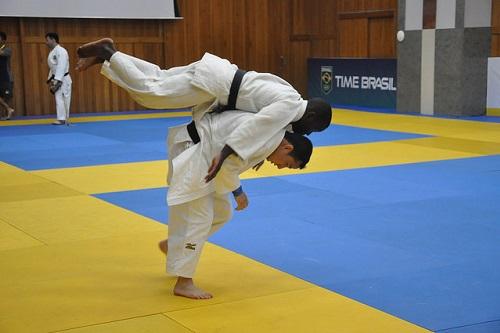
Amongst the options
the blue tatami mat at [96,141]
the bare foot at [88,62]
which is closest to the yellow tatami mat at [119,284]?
the bare foot at [88,62]

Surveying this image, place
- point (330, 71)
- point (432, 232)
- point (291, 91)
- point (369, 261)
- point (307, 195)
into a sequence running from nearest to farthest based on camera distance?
point (291, 91), point (369, 261), point (432, 232), point (307, 195), point (330, 71)

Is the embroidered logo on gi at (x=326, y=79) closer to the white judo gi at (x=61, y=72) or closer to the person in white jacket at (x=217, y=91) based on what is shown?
the white judo gi at (x=61, y=72)

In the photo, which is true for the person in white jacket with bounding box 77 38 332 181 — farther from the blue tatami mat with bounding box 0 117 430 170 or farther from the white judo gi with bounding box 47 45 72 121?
the white judo gi with bounding box 47 45 72 121

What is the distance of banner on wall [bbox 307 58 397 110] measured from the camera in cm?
1848

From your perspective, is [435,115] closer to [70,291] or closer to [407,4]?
[407,4]

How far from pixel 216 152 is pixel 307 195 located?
3.53 m

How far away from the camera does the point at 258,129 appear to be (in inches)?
178

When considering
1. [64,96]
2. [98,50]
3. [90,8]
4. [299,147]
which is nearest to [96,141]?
[64,96]

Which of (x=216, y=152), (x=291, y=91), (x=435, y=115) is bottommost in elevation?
(x=435, y=115)

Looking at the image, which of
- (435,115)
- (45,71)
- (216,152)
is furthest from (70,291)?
(45,71)

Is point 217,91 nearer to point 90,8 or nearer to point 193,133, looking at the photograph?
point 193,133

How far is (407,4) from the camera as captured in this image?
1747 cm

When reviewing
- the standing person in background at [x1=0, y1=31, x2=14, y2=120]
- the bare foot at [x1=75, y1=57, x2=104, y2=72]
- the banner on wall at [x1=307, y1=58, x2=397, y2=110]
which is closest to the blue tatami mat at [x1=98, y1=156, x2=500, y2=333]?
the bare foot at [x1=75, y1=57, x2=104, y2=72]

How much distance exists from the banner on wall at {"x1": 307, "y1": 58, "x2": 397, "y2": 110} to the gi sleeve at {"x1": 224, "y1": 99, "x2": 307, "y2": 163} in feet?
46.2
